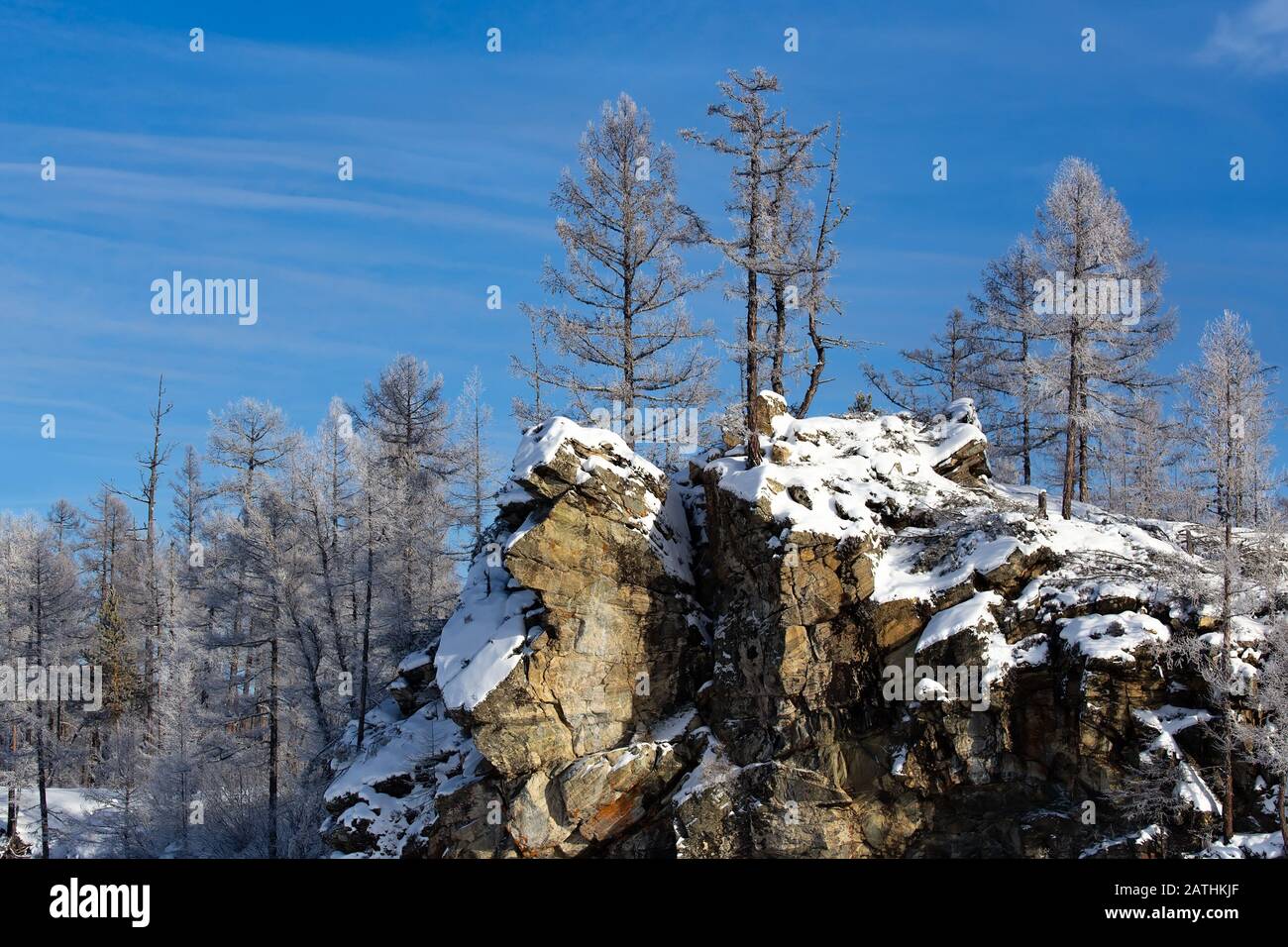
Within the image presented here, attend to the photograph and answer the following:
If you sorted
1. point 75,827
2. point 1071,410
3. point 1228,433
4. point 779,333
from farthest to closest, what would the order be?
point 75,827
point 779,333
point 1071,410
point 1228,433

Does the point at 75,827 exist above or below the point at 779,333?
below

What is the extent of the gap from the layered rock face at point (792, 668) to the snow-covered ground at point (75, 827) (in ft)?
46.9

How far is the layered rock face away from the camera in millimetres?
17656

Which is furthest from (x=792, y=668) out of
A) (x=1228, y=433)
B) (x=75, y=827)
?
(x=75, y=827)

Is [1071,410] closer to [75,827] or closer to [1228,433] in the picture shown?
[1228,433]

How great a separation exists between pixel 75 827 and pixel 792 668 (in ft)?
91.4

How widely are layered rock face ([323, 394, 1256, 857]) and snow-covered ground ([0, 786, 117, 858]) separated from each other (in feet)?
46.9

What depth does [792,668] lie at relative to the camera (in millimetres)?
19266

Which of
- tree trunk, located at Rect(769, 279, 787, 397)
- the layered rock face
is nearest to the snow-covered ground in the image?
the layered rock face

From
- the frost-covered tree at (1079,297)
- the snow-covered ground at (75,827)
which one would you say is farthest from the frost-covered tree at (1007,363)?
the snow-covered ground at (75,827)

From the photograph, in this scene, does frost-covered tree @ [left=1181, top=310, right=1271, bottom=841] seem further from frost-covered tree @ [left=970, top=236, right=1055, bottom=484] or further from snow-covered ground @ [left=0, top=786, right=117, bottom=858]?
snow-covered ground @ [left=0, top=786, right=117, bottom=858]
